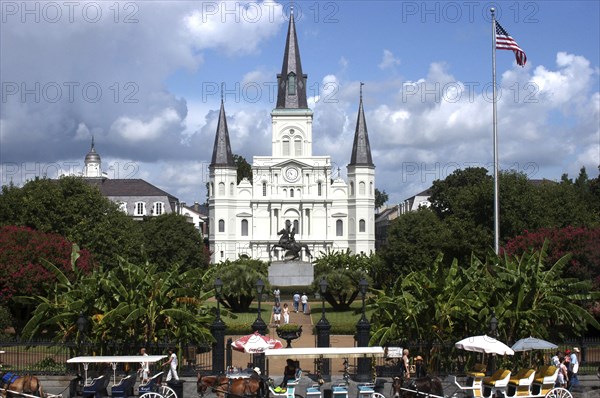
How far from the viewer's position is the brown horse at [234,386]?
A: 21.7 meters

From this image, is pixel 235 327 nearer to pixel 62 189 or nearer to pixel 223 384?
pixel 223 384

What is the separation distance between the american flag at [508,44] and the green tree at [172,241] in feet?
169

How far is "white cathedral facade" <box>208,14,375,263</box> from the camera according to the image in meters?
120

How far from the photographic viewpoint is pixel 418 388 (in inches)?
863

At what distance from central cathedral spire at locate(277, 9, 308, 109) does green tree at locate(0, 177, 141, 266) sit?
64.7 meters

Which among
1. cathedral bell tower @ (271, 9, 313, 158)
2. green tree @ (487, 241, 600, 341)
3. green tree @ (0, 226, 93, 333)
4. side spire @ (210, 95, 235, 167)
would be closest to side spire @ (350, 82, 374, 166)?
cathedral bell tower @ (271, 9, 313, 158)

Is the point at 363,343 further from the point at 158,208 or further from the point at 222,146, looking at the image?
the point at 158,208

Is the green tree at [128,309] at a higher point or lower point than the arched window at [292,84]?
lower

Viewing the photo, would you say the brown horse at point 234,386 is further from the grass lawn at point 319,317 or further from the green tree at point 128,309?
the grass lawn at point 319,317

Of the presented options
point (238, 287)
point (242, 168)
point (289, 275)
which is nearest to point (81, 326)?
point (238, 287)

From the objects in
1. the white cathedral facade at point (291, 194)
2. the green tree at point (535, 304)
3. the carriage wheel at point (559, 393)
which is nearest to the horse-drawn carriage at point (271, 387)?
the carriage wheel at point (559, 393)

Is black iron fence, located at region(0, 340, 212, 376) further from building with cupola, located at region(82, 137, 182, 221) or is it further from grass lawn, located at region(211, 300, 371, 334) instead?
building with cupola, located at region(82, 137, 182, 221)

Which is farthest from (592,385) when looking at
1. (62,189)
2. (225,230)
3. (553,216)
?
(225,230)

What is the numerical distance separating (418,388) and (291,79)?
10475cm
